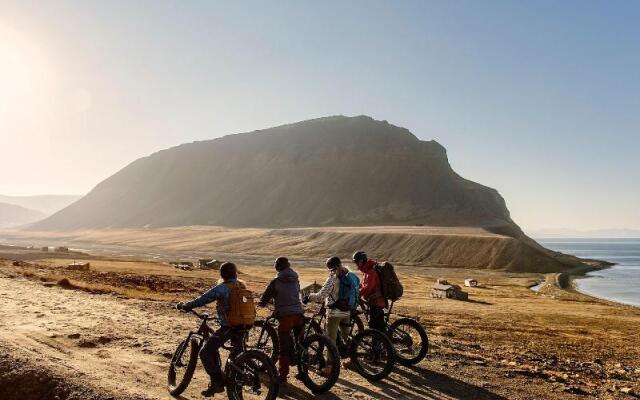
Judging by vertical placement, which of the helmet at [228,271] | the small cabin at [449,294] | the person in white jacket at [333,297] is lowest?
the small cabin at [449,294]

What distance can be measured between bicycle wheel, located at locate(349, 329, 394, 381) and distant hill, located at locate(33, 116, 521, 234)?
135 meters

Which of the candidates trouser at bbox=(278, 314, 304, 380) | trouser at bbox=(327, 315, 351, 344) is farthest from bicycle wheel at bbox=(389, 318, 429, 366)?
trouser at bbox=(278, 314, 304, 380)

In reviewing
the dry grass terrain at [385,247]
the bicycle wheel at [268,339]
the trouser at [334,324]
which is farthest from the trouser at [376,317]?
the dry grass terrain at [385,247]

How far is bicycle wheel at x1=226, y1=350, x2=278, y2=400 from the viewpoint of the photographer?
8.12m

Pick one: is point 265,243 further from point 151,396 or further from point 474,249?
point 151,396

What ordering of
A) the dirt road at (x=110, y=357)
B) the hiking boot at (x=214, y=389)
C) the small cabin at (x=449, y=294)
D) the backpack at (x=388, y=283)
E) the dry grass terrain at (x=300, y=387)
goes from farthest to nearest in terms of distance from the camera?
the small cabin at (x=449, y=294), the backpack at (x=388, y=283), the dry grass terrain at (x=300, y=387), the dirt road at (x=110, y=357), the hiking boot at (x=214, y=389)

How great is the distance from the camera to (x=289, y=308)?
9.28 m

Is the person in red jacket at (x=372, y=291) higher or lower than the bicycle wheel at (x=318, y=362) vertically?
higher

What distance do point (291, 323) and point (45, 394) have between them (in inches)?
206

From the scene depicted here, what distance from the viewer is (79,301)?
65.8 feet

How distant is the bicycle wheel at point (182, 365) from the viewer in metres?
9.06

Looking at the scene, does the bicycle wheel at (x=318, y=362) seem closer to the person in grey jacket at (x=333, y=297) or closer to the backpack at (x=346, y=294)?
the person in grey jacket at (x=333, y=297)

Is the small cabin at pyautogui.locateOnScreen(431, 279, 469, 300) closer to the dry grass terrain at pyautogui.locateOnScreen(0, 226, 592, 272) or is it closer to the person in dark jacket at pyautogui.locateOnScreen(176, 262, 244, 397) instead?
the person in dark jacket at pyautogui.locateOnScreen(176, 262, 244, 397)

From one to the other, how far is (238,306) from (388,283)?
12.8 feet
